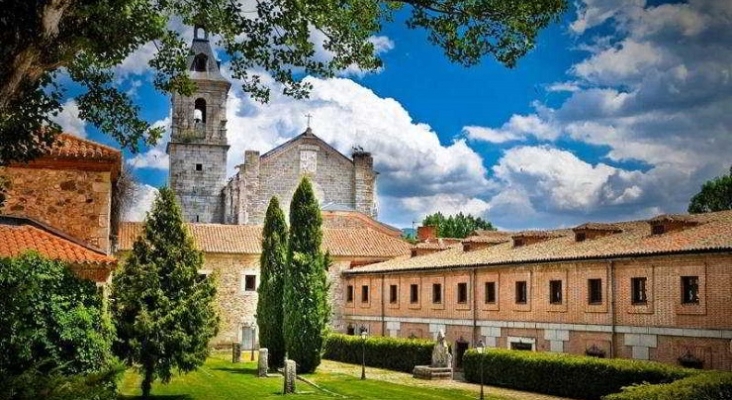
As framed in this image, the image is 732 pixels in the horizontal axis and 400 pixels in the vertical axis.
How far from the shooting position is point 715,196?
52875 millimetres

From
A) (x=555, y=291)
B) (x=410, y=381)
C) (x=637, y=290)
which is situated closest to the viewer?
(x=637, y=290)

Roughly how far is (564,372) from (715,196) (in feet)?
109

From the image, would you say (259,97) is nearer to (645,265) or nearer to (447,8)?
(447,8)

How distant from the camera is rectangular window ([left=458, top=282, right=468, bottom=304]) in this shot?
34656 mm

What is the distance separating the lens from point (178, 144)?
192 ft

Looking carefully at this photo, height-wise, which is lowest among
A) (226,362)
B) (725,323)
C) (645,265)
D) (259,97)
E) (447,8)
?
(226,362)

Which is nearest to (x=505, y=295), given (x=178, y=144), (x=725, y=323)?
(x=725, y=323)

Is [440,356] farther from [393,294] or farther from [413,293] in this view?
[393,294]

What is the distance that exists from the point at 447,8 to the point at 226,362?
29426mm

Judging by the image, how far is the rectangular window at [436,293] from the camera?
121 feet

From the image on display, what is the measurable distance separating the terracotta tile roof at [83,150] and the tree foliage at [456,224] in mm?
67450

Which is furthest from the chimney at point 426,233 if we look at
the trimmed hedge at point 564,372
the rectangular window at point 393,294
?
the trimmed hedge at point 564,372

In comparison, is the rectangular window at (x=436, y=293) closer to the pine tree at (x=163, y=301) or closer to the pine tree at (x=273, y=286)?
the pine tree at (x=273, y=286)

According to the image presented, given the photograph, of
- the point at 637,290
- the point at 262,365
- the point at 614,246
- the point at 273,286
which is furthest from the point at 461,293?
the point at 637,290
